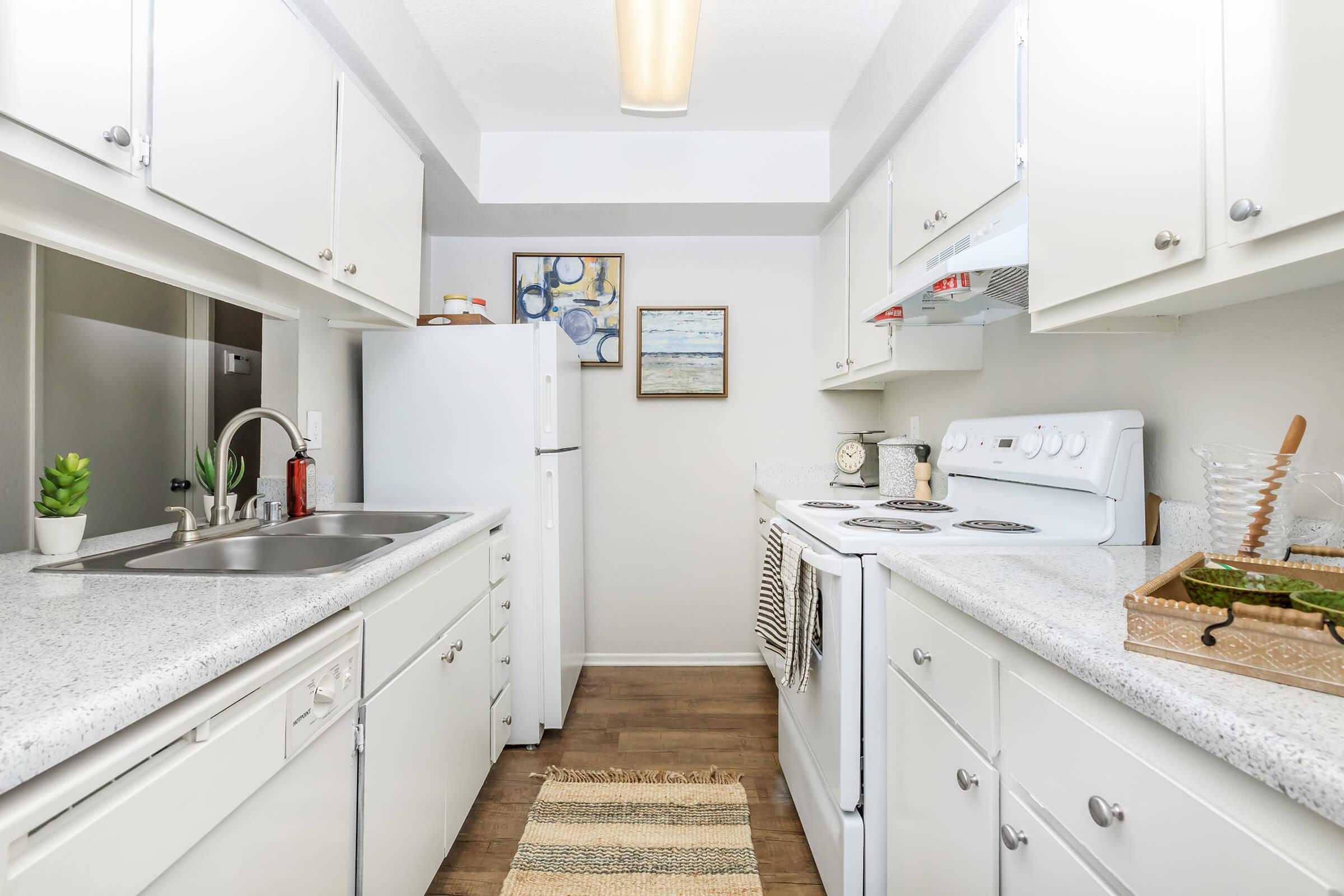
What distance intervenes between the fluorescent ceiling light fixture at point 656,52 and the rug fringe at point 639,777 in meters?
2.22

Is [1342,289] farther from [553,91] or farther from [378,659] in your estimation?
[553,91]

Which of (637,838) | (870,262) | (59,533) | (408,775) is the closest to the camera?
(59,533)

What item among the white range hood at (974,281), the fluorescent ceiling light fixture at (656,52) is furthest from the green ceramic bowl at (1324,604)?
the fluorescent ceiling light fixture at (656,52)

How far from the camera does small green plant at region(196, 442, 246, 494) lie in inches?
64.4

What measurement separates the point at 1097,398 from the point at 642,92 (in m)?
1.60

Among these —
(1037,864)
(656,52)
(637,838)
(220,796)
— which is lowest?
(637,838)

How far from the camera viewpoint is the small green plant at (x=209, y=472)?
1637 mm

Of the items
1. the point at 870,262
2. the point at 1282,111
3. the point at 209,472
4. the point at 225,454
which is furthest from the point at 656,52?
the point at 209,472

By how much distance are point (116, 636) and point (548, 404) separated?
159cm

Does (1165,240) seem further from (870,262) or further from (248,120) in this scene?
(248,120)

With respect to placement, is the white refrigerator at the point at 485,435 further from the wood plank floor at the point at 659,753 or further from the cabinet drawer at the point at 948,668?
the cabinet drawer at the point at 948,668

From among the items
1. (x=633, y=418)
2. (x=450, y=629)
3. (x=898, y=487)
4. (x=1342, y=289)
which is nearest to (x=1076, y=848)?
(x=1342, y=289)

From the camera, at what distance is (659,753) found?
2.26 meters

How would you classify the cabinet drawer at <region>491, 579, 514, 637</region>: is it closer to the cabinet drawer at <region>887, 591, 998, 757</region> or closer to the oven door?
the oven door
